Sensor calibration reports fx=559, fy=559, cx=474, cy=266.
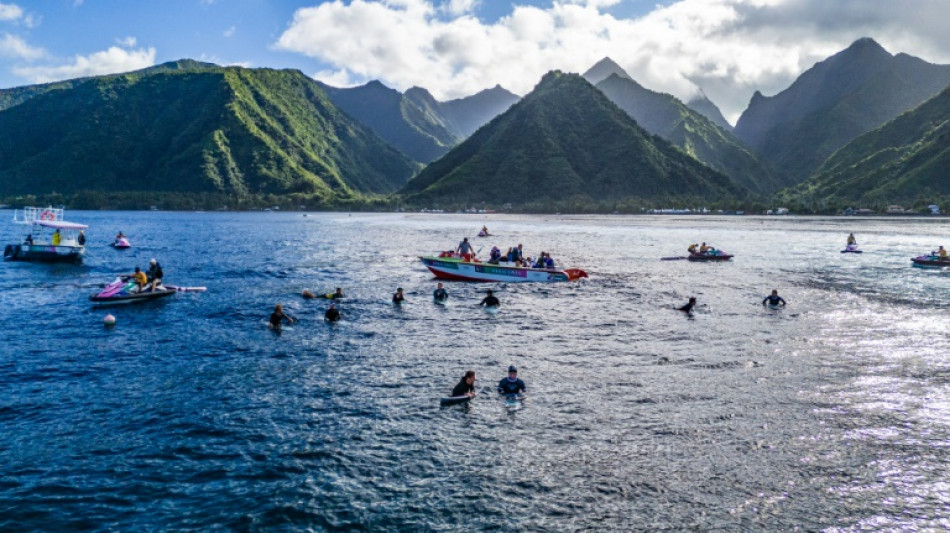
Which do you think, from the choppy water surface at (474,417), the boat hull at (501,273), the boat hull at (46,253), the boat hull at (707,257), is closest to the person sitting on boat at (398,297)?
the choppy water surface at (474,417)

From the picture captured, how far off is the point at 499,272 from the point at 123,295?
3185cm

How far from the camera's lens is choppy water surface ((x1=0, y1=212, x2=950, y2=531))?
15234mm

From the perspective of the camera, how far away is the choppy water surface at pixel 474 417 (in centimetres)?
1523

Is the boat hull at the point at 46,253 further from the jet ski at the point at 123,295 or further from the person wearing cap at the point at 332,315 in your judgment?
the person wearing cap at the point at 332,315

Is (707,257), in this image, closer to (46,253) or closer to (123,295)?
(123,295)

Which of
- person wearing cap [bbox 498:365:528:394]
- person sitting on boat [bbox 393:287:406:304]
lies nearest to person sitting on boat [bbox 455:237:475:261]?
person sitting on boat [bbox 393:287:406:304]

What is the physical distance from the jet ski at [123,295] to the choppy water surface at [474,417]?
2032 millimetres

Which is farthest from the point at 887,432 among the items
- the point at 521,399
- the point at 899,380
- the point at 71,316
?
the point at 71,316

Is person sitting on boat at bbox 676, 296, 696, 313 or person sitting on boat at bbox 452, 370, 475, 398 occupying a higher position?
person sitting on boat at bbox 676, 296, 696, 313

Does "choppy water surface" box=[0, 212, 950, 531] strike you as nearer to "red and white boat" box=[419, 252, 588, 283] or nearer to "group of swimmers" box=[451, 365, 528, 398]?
"group of swimmers" box=[451, 365, 528, 398]

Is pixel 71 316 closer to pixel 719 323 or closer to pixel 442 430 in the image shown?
pixel 442 430

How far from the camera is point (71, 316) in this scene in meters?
38.1

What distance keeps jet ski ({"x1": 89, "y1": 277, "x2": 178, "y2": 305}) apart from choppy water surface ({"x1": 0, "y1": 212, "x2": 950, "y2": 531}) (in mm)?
2032

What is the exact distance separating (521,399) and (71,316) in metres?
33.0
